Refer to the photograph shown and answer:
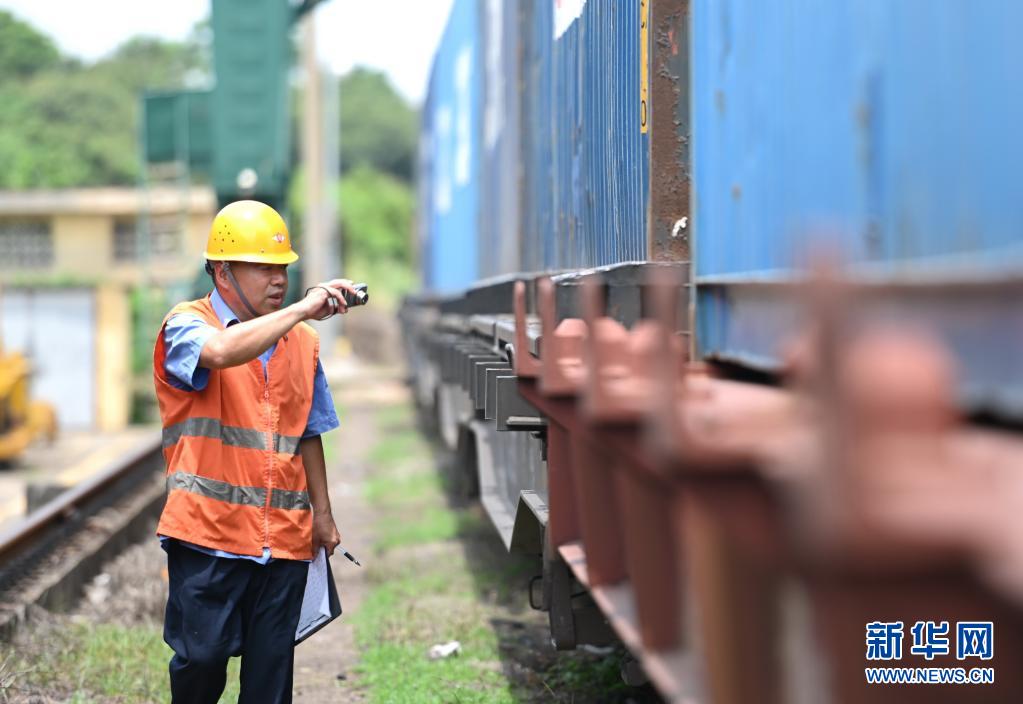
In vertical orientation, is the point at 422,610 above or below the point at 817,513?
below

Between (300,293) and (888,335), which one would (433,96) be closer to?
(300,293)

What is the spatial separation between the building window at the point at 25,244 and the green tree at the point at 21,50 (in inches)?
1518

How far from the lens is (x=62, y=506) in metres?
8.95

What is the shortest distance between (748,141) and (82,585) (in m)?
5.78

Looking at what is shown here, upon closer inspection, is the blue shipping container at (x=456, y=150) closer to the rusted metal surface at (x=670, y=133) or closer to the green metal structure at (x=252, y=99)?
the green metal structure at (x=252, y=99)

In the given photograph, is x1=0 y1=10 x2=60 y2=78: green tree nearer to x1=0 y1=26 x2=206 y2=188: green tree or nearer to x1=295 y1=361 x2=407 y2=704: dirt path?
x1=0 y1=26 x2=206 y2=188: green tree

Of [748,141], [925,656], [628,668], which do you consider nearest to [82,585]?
[628,668]

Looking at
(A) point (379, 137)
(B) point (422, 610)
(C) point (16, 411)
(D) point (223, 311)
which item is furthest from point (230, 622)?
(A) point (379, 137)

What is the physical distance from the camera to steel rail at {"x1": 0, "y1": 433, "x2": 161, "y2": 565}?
25.2 feet

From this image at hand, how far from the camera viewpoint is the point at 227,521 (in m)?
4.22

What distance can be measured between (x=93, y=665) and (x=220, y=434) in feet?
7.72

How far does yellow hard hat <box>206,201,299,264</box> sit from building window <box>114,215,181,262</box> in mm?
30899

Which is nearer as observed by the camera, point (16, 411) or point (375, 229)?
point (16, 411)

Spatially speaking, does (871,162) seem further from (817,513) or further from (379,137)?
(379,137)
